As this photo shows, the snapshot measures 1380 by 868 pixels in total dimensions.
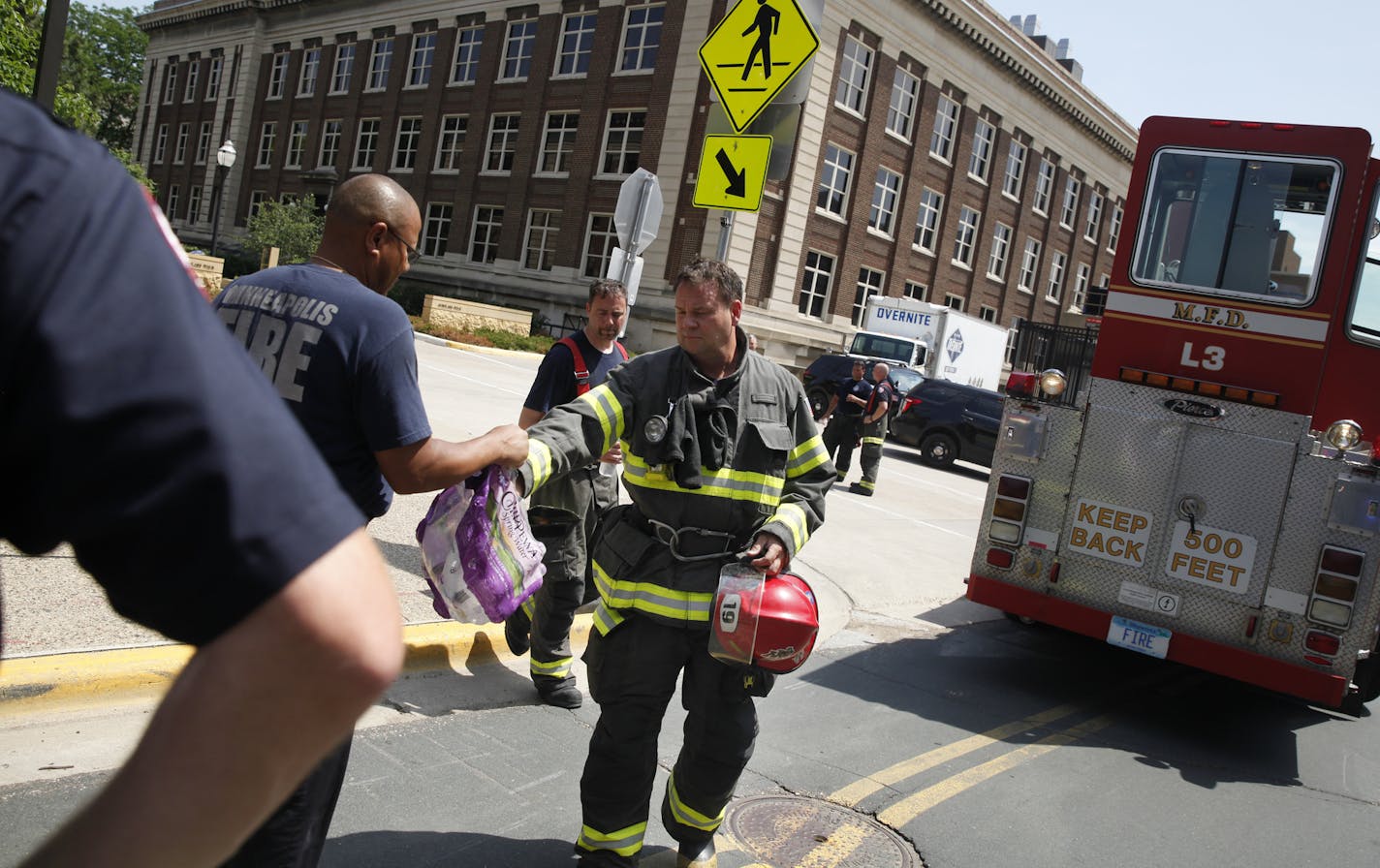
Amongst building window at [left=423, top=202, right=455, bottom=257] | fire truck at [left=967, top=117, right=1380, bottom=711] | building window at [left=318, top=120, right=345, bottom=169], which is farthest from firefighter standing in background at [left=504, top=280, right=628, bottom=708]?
building window at [left=318, top=120, right=345, bottom=169]

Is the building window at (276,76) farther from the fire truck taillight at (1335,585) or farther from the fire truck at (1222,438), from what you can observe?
the fire truck taillight at (1335,585)

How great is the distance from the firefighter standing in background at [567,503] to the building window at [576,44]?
31.2 m

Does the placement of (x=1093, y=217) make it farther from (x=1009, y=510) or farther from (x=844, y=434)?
(x=1009, y=510)

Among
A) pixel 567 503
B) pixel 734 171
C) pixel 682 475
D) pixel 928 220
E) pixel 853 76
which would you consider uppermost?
pixel 853 76

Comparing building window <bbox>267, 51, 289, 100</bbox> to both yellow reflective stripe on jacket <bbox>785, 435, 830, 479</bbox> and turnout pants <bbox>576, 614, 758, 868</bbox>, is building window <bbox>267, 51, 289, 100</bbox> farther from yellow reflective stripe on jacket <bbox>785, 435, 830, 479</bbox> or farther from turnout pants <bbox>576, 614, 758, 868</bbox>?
turnout pants <bbox>576, 614, 758, 868</bbox>

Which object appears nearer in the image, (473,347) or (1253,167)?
(1253,167)

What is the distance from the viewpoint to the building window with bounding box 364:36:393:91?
4169cm

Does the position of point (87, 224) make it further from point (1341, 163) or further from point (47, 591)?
point (1341, 163)

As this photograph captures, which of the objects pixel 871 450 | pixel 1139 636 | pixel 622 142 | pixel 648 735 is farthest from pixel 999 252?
pixel 648 735

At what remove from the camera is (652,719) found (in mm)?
3521

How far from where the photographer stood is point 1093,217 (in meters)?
47.4

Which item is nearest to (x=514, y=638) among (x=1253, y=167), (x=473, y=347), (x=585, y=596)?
(x=585, y=596)

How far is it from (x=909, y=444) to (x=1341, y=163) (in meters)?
14.0

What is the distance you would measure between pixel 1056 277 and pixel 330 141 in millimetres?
32592
